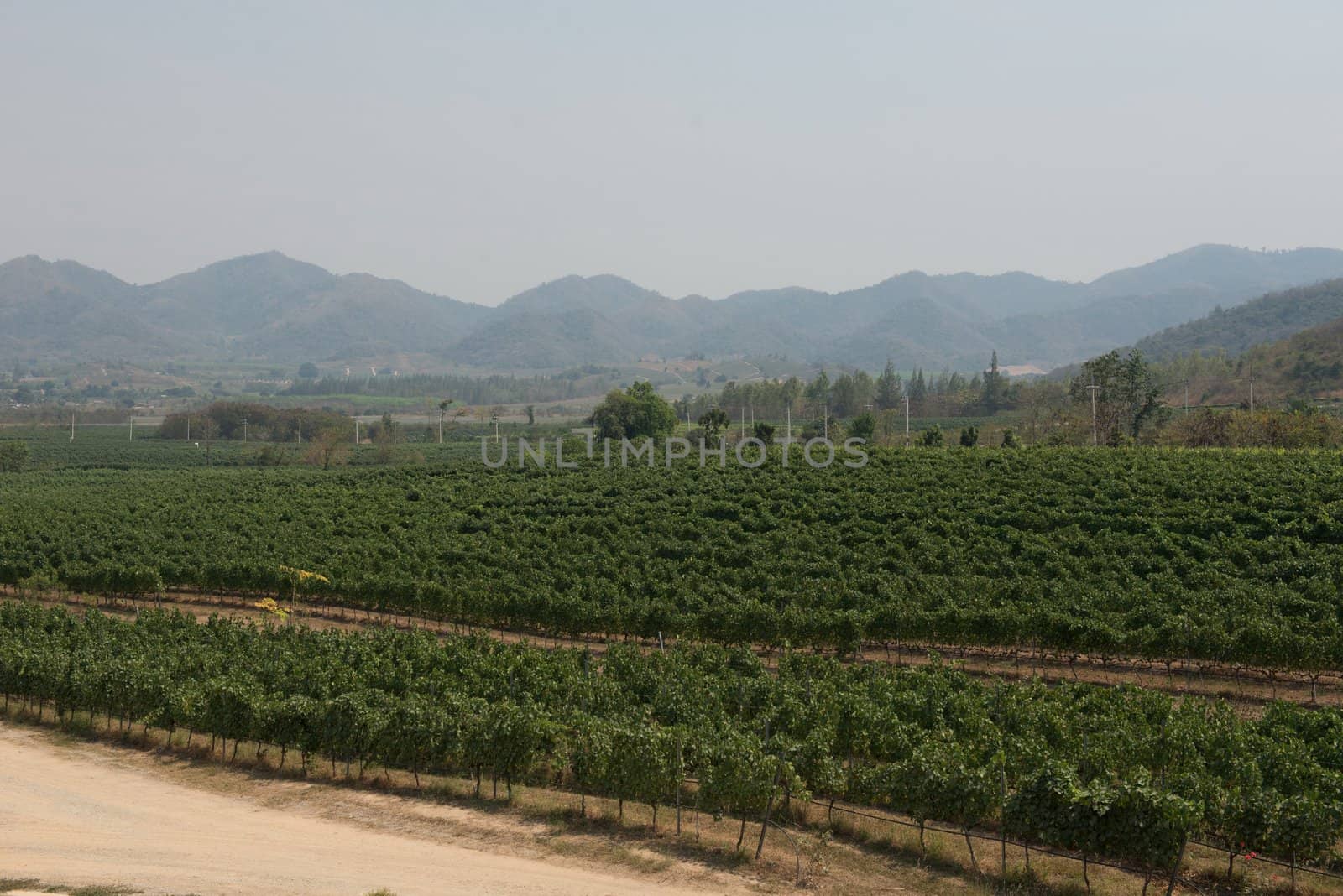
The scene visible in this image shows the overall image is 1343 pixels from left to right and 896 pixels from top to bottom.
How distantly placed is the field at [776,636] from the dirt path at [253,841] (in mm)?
1645

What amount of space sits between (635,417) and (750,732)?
263 feet

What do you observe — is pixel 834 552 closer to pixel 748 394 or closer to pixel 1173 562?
pixel 1173 562

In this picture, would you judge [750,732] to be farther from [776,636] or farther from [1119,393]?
[1119,393]

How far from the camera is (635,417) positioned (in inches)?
4097

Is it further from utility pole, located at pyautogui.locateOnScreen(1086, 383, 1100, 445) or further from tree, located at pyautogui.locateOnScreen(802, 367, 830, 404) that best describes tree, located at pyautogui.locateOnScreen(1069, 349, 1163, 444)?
tree, located at pyautogui.locateOnScreen(802, 367, 830, 404)

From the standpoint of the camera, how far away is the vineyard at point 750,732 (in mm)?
18922

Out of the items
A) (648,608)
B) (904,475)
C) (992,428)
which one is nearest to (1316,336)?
(992,428)

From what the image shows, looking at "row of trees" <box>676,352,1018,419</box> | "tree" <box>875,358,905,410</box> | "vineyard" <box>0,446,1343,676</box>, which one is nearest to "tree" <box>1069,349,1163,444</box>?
"vineyard" <box>0,446,1343,676</box>

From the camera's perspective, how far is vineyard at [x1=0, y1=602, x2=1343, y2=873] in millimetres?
18922

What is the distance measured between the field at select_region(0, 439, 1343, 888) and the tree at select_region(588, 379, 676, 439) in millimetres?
31817

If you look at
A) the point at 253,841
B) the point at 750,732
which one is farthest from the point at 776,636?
the point at 253,841

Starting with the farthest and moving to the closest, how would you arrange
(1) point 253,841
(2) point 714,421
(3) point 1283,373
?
(3) point 1283,373 < (2) point 714,421 < (1) point 253,841

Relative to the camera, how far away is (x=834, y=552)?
4881 centimetres

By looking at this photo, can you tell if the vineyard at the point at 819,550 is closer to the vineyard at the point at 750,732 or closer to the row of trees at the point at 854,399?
the vineyard at the point at 750,732
